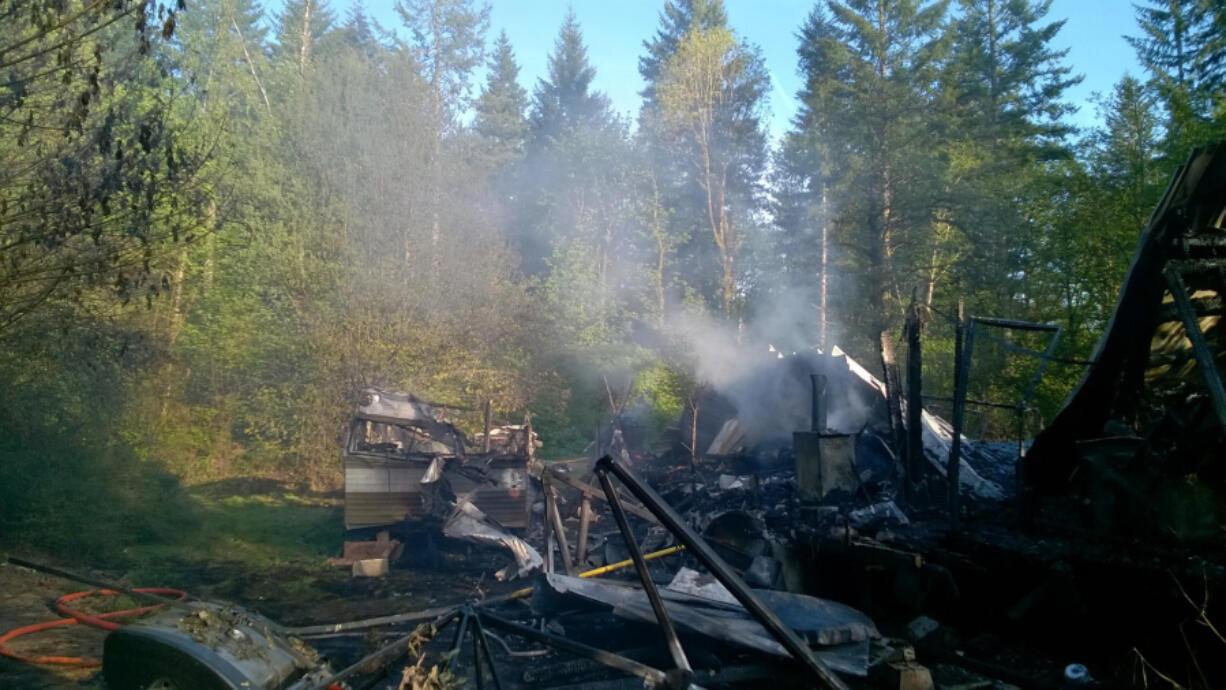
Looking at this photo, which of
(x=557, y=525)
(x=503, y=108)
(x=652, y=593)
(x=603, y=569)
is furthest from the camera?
(x=503, y=108)

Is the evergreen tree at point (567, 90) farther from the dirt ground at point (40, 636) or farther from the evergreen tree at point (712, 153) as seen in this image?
the dirt ground at point (40, 636)

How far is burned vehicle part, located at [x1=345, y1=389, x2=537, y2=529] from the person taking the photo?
11469 mm

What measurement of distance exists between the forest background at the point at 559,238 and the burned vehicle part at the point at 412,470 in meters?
3.72

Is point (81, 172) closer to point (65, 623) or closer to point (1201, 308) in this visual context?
point (65, 623)

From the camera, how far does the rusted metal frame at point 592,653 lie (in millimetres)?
3395

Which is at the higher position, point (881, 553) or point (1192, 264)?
point (1192, 264)

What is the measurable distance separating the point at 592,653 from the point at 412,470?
8.60m

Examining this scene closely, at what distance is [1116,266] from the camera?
17297mm

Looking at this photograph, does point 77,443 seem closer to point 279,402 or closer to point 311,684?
point 279,402

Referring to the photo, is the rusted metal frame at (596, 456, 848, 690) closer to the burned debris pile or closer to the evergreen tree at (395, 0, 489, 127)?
the burned debris pile

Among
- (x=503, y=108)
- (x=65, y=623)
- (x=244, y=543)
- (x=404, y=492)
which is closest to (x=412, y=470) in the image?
(x=404, y=492)

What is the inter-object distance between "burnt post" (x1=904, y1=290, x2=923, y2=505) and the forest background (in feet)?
4.18

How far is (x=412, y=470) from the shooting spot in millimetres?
11648

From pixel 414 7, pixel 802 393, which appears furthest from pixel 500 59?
pixel 802 393
